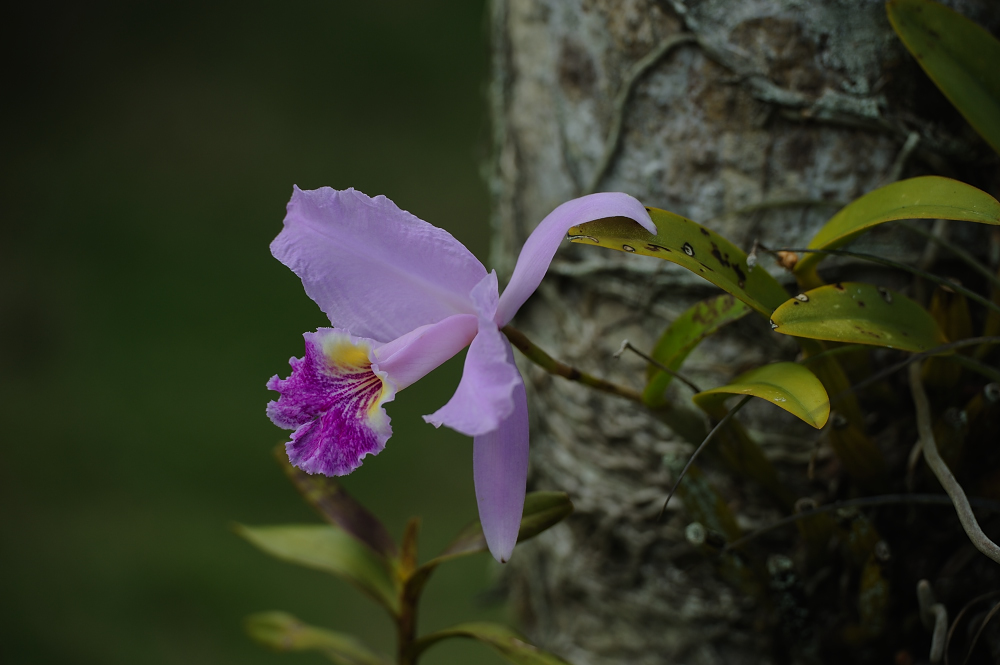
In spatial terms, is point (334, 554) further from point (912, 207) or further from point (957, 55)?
point (957, 55)

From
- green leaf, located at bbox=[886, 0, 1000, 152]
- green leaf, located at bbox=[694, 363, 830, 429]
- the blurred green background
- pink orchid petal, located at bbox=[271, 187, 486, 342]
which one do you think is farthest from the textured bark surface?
the blurred green background

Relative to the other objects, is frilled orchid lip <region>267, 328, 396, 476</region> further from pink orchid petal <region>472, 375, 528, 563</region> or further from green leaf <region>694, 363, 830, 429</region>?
green leaf <region>694, 363, 830, 429</region>

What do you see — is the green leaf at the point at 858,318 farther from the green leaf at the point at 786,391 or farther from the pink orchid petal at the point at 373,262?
the pink orchid petal at the point at 373,262

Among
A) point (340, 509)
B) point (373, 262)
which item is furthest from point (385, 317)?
point (340, 509)

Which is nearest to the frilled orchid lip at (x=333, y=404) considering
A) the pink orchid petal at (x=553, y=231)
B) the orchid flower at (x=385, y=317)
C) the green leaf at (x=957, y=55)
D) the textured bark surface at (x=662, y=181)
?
the orchid flower at (x=385, y=317)

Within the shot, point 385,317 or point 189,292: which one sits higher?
point 385,317

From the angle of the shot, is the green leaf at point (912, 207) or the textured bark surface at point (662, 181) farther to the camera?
the textured bark surface at point (662, 181)

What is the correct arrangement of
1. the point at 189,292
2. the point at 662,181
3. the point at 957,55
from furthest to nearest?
the point at 189,292, the point at 662,181, the point at 957,55
